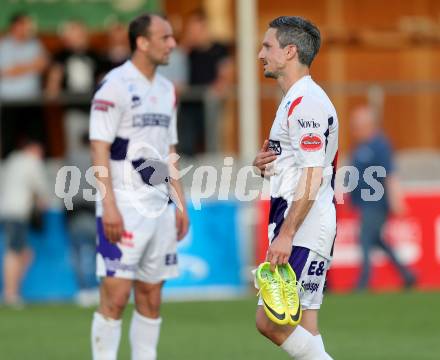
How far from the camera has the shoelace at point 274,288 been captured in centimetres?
725

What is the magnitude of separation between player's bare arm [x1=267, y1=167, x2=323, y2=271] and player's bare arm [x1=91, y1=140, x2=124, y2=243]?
1.85 meters

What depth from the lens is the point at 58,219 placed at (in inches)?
647

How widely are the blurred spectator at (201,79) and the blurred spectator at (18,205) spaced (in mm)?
1908

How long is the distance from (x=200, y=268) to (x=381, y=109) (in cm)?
356

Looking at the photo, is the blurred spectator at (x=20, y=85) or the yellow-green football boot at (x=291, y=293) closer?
the yellow-green football boot at (x=291, y=293)

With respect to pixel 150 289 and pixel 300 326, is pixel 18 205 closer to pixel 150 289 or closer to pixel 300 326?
pixel 150 289

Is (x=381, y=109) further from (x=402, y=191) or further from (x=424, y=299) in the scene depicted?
(x=424, y=299)

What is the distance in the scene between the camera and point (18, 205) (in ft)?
52.6

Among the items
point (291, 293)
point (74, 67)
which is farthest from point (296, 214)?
point (74, 67)

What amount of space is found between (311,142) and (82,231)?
366 inches

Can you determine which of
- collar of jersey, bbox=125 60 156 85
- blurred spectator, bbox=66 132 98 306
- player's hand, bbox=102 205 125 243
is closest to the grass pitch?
blurred spectator, bbox=66 132 98 306

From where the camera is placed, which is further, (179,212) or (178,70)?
(178,70)

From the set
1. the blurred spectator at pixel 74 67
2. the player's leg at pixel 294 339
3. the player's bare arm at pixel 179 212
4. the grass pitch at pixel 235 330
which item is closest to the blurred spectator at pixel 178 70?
the blurred spectator at pixel 74 67

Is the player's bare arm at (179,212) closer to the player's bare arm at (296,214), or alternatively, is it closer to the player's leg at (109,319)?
the player's leg at (109,319)
